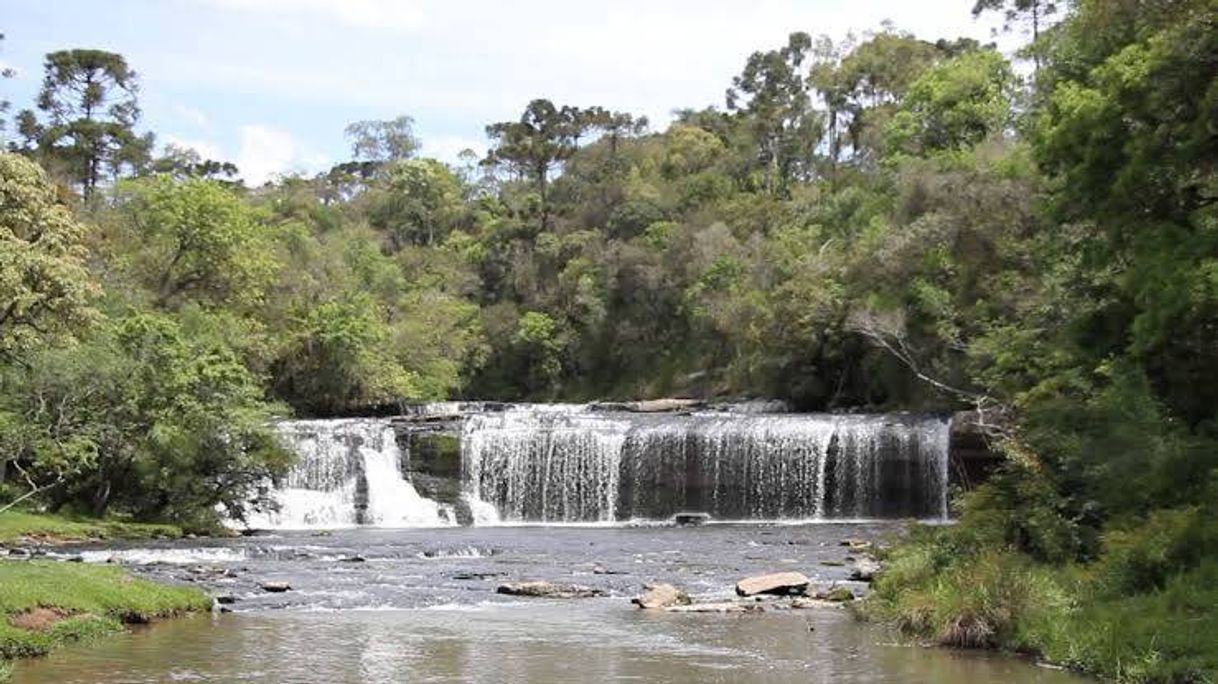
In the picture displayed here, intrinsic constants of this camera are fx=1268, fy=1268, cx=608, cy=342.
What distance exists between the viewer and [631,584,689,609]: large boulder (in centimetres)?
1953

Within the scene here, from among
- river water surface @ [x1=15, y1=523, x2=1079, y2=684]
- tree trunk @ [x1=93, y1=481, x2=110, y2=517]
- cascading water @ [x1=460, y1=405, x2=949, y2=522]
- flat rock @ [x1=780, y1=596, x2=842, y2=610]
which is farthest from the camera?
cascading water @ [x1=460, y1=405, x2=949, y2=522]

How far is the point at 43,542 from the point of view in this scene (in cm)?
2698

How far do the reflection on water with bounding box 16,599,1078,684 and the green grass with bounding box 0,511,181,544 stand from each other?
11681 millimetres

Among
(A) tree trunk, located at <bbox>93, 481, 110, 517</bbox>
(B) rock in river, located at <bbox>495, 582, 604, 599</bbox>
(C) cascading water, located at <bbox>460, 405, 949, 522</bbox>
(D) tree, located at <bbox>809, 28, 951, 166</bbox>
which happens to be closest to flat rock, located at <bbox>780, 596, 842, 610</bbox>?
(B) rock in river, located at <bbox>495, 582, 604, 599</bbox>

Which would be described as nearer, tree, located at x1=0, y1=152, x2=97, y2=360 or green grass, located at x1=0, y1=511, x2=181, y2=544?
tree, located at x1=0, y1=152, x2=97, y2=360

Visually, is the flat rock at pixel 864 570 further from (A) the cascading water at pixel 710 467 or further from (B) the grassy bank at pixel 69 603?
(A) the cascading water at pixel 710 467

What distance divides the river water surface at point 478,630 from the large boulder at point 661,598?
32 centimetres

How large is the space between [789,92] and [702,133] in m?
6.22

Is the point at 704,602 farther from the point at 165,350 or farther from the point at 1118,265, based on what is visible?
the point at 165,350

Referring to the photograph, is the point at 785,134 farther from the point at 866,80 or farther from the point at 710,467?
the point at 710,467

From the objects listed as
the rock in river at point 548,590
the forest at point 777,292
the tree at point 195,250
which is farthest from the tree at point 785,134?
the rock in river at point 548,590

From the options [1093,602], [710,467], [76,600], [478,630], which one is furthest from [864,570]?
[710,467]

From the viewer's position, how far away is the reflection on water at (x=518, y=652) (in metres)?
13.7

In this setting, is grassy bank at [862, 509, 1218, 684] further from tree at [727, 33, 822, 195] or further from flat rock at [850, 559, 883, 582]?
tree at [727, 33, 822, 195]
